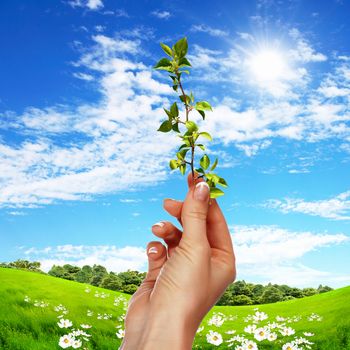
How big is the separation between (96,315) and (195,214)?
727cm

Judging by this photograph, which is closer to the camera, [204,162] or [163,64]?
[163,64]

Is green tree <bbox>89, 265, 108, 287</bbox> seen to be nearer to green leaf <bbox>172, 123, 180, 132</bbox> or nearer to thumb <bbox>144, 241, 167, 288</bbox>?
thumb <bbox>144, 241, 167, 288</bbox>

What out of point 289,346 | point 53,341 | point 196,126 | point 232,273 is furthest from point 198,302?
point 53,341

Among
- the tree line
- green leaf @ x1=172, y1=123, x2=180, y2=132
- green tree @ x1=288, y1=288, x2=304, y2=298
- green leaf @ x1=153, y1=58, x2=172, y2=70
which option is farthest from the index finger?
green tree @ x1=288, y1=288, x2=304, y2=298

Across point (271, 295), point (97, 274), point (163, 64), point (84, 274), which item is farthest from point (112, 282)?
point (163, 64)

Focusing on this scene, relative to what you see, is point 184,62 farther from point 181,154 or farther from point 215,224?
point 215,224

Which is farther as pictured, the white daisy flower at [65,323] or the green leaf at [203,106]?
the white daisy flower at [65,323]

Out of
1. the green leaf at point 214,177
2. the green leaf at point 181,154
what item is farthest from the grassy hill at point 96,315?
the green leaf at point 181,154

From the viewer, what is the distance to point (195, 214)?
8.48ft

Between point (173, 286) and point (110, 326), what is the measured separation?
6.56 m

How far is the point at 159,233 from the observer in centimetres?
284

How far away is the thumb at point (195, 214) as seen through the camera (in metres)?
2.55

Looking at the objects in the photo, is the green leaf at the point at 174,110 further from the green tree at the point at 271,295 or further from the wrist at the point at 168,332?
the green tree at the point at 271,295

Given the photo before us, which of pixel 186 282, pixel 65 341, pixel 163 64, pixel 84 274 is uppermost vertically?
pixel 84 274
